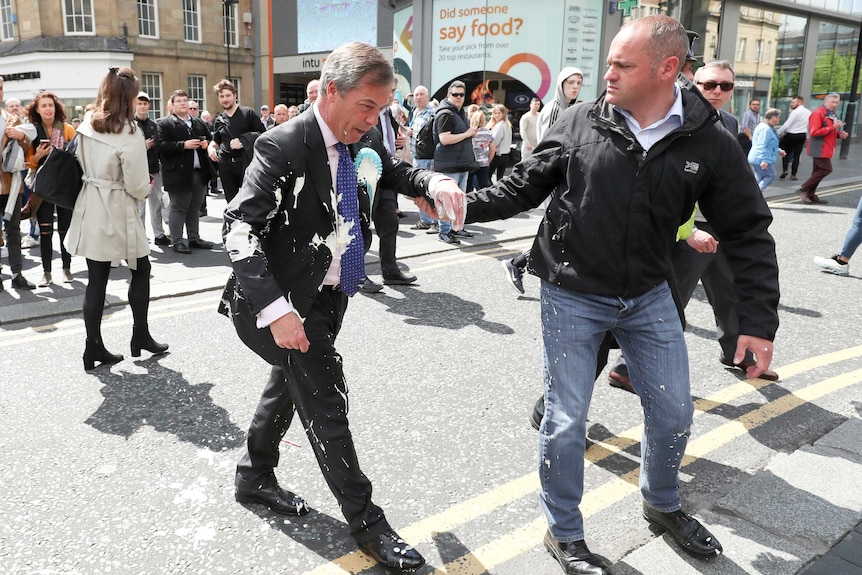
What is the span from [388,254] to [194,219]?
10.1 ft

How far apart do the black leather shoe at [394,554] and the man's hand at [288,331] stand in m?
0.78

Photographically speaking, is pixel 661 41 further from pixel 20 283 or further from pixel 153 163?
pixel 153 163

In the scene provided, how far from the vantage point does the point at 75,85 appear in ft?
91.9

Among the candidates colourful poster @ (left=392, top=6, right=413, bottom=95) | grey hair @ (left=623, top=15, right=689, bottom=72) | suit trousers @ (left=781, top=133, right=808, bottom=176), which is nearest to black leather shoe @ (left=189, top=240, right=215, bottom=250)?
grey hair @ (left=623, top=15, right=689, bottom=72)

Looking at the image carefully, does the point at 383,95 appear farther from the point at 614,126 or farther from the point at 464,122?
the point at 464,122

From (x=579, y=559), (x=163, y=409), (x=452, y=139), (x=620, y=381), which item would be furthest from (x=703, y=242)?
(x=452, y=139)

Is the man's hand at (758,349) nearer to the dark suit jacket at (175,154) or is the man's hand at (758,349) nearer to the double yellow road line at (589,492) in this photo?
the double yellow road line at (589,492)

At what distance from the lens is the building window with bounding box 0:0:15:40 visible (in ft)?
95.2

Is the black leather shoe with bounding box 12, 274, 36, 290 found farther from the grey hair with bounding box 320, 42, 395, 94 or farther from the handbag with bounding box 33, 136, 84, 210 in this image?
the grey hair with bounding box 320, 42, 395, 94

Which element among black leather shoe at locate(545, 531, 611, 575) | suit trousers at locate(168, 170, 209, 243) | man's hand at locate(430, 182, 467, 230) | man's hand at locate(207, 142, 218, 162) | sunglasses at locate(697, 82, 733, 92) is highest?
sunglasses at locate(697, 82, 733, 92)

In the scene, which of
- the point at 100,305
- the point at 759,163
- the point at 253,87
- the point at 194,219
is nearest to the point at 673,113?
the point at 100,305

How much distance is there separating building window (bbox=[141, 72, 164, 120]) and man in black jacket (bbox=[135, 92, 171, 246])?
75.5 feet

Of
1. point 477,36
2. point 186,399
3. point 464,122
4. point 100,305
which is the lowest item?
point 186,399

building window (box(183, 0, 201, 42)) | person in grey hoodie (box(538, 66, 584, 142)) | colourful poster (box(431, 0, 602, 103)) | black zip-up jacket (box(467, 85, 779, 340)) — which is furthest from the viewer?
building window (box(183, 0, 201, 42))
